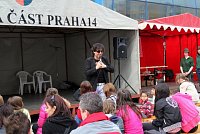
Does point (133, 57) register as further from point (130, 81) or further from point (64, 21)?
point (64, 21)

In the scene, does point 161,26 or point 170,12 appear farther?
point 170,12

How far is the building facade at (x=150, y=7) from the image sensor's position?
1518cm

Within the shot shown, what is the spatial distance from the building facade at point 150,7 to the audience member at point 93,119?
12.2m

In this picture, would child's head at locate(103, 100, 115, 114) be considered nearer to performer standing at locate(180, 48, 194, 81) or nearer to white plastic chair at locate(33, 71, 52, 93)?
performer standing at locate(180, 48, 194, 81)

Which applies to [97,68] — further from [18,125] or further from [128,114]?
[18,125]

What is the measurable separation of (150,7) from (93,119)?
14.6 metres

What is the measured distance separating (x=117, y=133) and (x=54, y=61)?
427 inches

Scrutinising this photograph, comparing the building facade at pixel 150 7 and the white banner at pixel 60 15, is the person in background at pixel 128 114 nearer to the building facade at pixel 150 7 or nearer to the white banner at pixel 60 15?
the white banner at pixel 60 15

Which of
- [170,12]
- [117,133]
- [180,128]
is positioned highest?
[170,12]

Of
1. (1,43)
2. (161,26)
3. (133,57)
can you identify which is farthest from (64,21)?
(1,43)

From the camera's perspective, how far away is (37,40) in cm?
1273

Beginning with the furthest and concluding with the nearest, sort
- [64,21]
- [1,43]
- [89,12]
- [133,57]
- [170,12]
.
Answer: [170,12] < [1,43] < [133,57] < [89,12] < [64,21]

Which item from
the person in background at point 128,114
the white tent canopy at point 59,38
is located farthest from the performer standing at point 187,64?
the person in background at point 128,114

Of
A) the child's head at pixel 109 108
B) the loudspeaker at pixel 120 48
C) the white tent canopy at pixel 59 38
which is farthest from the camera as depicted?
the loudspeaker at pixel 120 48
